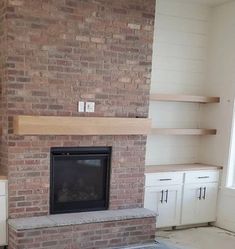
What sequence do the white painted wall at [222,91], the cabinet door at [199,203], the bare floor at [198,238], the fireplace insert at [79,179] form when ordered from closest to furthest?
the fireplace insert at [79,179]
the bare floor at [198,238]
the cabinet door at [199,203]
the white painted wall at [222,91]

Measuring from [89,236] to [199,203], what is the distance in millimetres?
1730

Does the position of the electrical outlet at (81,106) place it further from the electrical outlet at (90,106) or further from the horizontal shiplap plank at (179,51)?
the horizontal shiplap plank at (179,51)

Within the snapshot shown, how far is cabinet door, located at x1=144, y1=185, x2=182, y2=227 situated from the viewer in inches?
174

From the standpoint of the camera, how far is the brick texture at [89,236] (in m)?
3.49

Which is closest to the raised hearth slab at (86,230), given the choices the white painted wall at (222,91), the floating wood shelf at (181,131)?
the floating wood shelf at (181,131)

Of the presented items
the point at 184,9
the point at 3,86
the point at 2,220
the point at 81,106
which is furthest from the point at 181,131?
the point at 2,220

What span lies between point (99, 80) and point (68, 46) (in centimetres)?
50

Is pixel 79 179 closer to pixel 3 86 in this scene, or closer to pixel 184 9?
pixel 3 86

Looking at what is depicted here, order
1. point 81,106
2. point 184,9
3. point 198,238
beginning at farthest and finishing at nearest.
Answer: point 184,9
point 198,238
point 81,106

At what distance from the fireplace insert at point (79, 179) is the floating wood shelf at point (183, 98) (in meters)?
0.99

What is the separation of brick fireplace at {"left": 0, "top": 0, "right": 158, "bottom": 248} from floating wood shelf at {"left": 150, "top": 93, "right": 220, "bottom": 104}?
356 mm

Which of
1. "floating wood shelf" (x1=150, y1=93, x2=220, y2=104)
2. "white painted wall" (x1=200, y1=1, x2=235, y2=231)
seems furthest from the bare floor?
"floating wood shelf" (x1=150, y1=93, x2=220, y2=104)

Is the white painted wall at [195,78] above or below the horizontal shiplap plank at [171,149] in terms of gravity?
above

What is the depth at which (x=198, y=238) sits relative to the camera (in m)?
4.41
